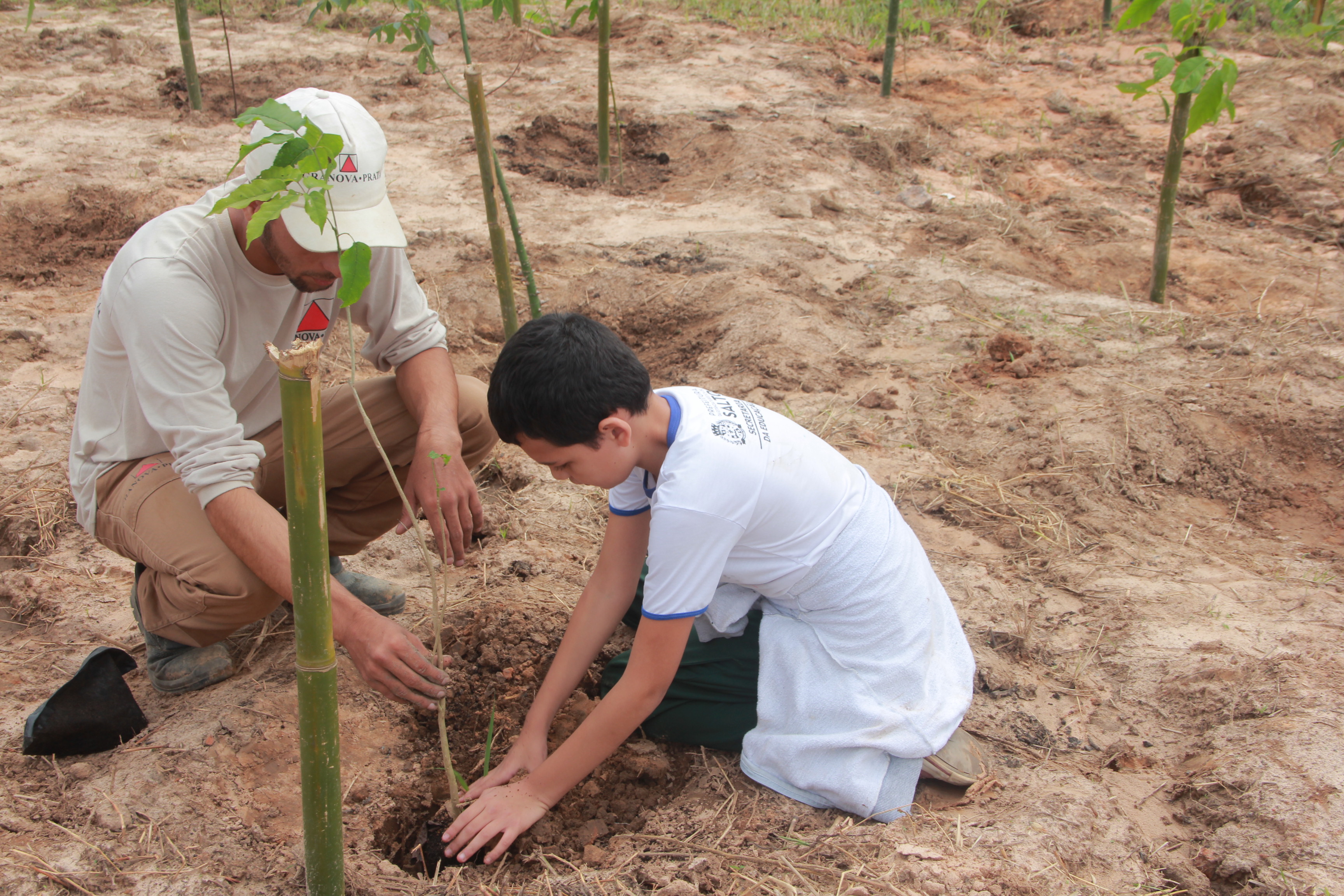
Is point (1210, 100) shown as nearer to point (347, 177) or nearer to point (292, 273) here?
point (347, 177)

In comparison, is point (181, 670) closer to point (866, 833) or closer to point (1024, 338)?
point (866, 833)

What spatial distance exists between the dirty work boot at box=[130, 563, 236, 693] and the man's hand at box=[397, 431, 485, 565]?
0.50 meters

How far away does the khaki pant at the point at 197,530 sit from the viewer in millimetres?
1848

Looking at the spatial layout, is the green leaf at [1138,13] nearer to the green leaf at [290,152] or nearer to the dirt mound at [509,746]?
the dirt mound at [509,746]

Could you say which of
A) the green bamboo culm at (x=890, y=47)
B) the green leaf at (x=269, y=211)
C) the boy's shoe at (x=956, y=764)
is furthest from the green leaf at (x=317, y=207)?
the green bamboo culm at (x=890, y=47)

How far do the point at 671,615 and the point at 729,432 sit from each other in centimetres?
32

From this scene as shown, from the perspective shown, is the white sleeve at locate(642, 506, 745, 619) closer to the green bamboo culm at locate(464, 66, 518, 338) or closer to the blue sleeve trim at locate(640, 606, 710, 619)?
the blue sleeve trim at locate(640, 606, 710, 619)

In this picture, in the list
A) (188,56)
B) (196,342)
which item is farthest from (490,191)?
(188,56)

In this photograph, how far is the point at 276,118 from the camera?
118cm

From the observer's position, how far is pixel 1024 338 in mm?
3490

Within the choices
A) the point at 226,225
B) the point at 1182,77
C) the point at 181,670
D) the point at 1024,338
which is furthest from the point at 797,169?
the point at 181,670

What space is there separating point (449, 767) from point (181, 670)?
0.74 m

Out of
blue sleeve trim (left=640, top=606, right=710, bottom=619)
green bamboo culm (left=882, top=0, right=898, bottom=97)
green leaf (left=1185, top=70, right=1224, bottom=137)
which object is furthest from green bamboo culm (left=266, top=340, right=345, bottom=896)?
green bamboo culm (left=882, top=0, right=898, bottom=97)

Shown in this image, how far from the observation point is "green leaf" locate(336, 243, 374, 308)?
1202 millimetres
